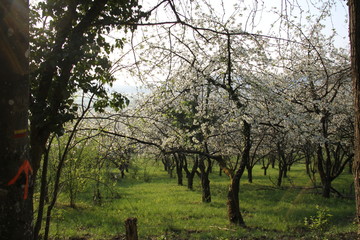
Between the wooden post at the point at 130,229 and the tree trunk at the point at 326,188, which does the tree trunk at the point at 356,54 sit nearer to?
the wooden post at the point at 130,229

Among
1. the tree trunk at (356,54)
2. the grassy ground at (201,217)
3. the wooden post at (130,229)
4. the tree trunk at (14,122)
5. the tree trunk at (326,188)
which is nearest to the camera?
the tree trunk at (14,122)

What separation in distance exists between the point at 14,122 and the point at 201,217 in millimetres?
11099

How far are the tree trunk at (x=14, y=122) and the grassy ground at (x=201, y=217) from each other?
501 centimetres

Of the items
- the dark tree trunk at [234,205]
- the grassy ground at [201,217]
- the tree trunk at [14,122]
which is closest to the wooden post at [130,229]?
the tree trunk at [14,122]

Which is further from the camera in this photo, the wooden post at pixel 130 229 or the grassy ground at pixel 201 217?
the grassy ground at pixel 201 217

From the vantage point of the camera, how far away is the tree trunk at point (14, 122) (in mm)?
1572

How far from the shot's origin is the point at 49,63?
3451 mm

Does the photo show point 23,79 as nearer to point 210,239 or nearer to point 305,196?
point 210,239

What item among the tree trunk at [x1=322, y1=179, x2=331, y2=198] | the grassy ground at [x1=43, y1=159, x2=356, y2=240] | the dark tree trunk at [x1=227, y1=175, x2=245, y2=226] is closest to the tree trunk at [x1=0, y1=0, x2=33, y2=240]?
the grassy ground at [x1=43, y1=159, x2=356, y2=240]

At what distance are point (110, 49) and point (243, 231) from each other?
7152 mm

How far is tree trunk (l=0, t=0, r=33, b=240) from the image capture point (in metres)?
1.57

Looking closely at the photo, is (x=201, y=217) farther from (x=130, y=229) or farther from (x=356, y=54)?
(x=356, y=54)

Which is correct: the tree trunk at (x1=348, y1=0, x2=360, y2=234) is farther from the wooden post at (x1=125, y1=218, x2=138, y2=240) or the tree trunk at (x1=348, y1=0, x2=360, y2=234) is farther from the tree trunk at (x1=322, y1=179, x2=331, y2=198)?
the tree trunk at (x1=322, y1=179, x2=331, y2=198)

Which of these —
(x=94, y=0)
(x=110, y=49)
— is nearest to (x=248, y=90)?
(x=110, y=49)
